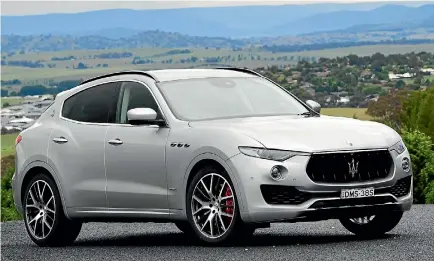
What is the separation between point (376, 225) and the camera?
38.6ft

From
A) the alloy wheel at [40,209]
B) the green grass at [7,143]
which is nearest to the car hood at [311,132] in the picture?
the alloy wheel at [40,209]

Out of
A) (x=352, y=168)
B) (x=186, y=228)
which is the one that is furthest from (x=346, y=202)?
(x=186, y=228)

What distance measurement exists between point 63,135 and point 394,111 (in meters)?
98.8

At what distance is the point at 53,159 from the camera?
1276 centimetres

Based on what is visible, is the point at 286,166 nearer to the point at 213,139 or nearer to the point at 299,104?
the point at 213,139

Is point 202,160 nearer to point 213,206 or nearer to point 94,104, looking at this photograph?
point 213,206

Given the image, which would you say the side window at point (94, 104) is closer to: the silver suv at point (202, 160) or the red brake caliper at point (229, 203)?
the silver suv at point (202, 160)

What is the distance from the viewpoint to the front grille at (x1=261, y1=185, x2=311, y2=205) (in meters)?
10.6

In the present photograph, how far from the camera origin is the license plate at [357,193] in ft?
34.8

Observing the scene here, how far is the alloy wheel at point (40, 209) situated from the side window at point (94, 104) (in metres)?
0.80

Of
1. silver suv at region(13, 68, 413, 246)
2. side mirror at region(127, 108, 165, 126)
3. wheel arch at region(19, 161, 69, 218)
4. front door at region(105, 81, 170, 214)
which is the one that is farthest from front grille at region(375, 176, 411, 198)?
wheel arch at region(19, 161, 69, 218)

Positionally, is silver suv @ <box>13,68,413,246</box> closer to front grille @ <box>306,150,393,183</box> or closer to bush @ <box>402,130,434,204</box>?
front grille @ <box>306,150,393,183</box>

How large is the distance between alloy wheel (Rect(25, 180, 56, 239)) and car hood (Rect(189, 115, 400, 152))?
2.16m

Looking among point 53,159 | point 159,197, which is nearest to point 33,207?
point 53,159
